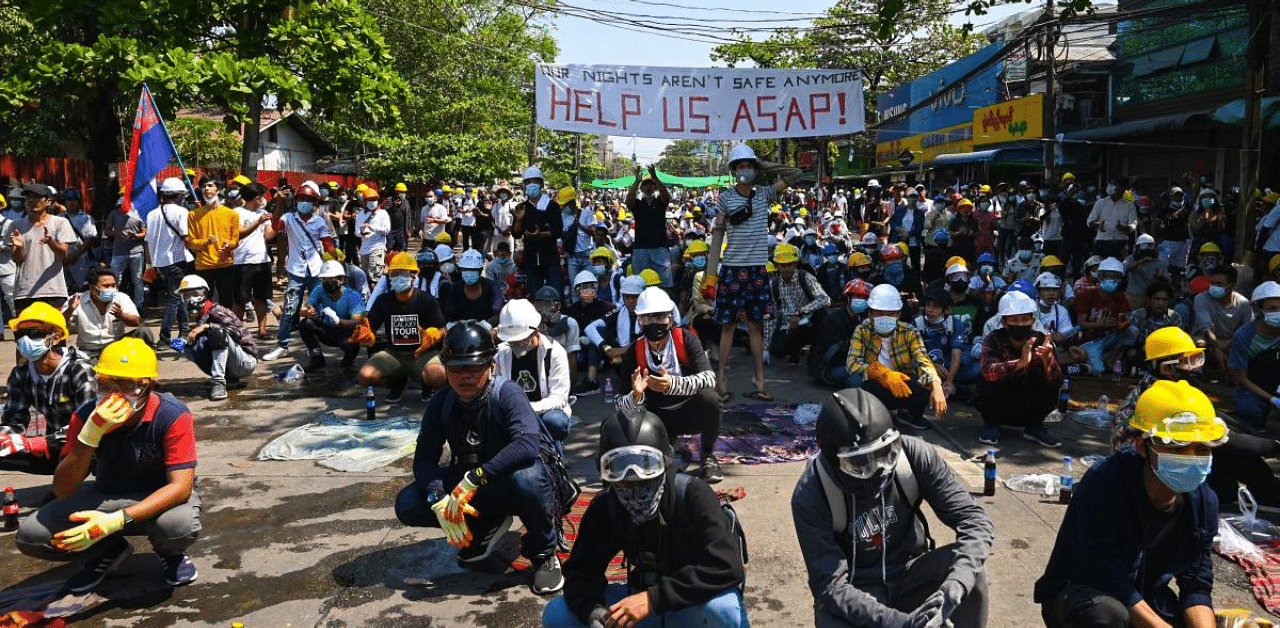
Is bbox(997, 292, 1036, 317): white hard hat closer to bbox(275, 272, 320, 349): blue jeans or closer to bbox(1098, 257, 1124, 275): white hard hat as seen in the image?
bbox(1098, 257, 1124, 275): white hard hat

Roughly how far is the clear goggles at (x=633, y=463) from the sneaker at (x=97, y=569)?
276 cm

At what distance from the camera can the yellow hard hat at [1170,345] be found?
5.66 m

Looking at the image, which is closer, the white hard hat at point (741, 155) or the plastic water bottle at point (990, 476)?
the plastic water bottle at point (990, 476)

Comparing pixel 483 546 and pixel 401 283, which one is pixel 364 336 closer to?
pixel 401 283

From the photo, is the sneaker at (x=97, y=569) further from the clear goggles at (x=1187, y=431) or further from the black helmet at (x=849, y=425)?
the clear goggles at (x=1187, y=431)

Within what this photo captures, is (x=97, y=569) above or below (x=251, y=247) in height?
below

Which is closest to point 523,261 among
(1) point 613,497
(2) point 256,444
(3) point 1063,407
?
(2) point 256,444

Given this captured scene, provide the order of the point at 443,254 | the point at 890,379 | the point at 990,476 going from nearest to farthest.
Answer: the point at 990,476 → the point at 890,379 → the point at 443,254

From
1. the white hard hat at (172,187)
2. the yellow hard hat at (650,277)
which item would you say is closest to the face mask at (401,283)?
the yellow hard hat at (650,277)

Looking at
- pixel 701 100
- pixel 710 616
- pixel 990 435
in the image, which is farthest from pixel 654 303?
pixel 701 100

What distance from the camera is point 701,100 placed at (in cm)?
1080

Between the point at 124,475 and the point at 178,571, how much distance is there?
57cm

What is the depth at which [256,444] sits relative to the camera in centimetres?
712

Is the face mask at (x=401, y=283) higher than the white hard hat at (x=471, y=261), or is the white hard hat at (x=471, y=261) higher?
the white hard hat at (x=471, y=261)
